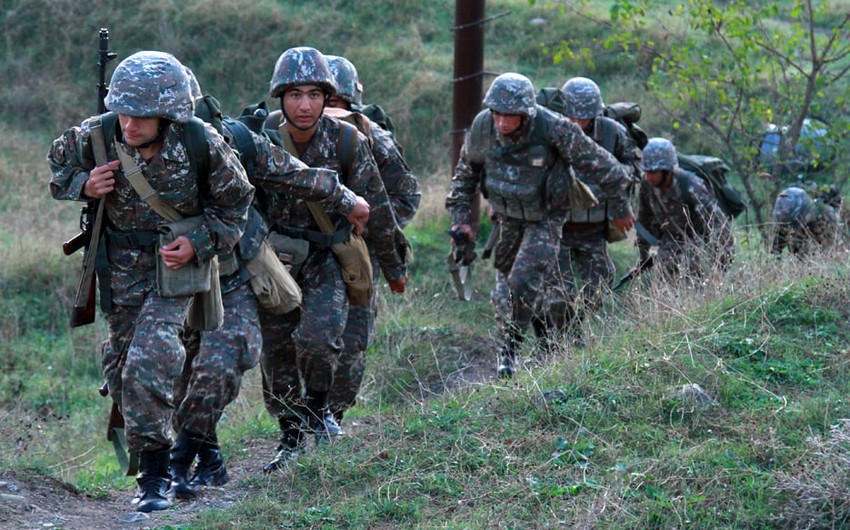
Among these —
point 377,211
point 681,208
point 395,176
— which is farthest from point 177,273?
point 681,208

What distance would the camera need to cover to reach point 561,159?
856cm

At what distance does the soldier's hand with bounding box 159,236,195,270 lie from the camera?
532cm

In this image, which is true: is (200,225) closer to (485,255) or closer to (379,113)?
(379,113)

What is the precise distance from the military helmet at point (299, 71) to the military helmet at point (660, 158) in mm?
4089

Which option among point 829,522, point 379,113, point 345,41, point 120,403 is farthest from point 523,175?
point 345,41

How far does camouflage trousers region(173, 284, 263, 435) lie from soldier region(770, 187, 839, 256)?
588 centimetres

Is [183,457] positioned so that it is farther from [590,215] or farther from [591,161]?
[590,215]

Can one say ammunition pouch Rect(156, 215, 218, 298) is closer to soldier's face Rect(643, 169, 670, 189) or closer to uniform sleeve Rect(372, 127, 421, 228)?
uniform sleeve Rect(372, 127, 421, 228)

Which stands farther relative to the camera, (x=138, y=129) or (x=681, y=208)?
(x=681, y=208)

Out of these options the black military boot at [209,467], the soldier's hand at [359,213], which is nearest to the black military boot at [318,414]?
the black military boot at [209,467]

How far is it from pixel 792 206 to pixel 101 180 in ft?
23.4

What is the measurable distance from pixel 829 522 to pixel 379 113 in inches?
156

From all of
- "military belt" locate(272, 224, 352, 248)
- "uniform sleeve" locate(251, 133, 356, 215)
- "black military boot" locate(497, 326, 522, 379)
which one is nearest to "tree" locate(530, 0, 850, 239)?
"black military boot" locate(497, 326, 522, 379)

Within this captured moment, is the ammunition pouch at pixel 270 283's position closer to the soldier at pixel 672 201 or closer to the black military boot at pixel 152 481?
the black military boot at pixel 152 481
